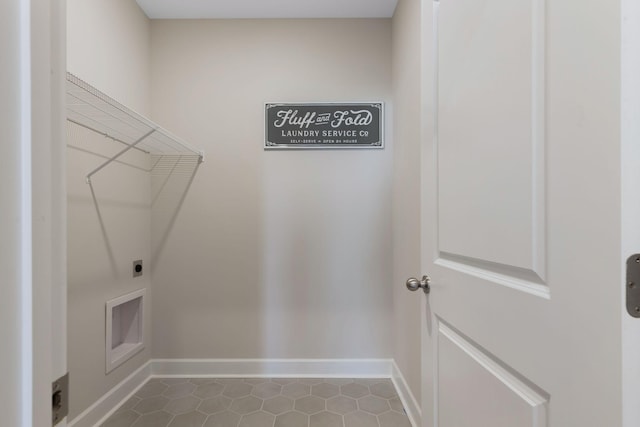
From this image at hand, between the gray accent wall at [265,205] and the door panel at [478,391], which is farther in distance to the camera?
the gray accent wall at [265,205]

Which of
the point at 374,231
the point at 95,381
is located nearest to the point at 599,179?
the point at 374,231

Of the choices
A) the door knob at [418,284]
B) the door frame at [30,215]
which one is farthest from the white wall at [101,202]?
the door knob at [418,284]

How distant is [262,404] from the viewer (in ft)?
5.39

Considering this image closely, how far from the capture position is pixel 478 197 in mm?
723

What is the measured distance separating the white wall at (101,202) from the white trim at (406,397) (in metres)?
1.65

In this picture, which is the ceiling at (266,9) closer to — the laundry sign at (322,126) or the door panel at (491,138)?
the laundry sign at (322,126)

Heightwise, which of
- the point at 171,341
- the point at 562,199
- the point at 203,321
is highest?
the point at 562,199

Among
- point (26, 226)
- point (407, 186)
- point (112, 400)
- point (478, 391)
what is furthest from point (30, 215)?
point (112, 400)

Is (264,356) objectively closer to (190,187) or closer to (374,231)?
(374,231)

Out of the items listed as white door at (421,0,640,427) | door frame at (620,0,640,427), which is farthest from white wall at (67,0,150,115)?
door frame at (620,0,640,427)

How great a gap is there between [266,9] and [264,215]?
4.43ft

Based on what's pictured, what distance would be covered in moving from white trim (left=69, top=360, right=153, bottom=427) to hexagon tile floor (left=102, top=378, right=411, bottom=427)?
35 mm

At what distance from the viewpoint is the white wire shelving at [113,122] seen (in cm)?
112

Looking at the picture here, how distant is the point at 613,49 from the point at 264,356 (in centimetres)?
211
